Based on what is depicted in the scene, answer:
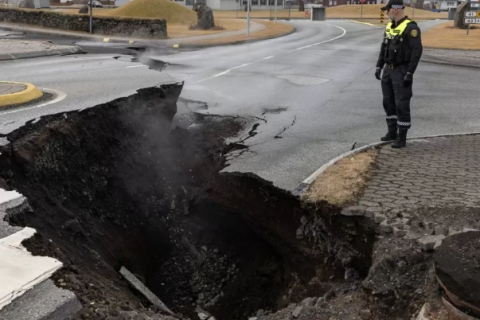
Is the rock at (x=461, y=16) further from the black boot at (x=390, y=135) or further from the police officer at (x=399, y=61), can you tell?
the police officer at (x=399, y=61)

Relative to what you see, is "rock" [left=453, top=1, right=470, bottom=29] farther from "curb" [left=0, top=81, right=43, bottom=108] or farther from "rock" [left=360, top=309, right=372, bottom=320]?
"rock" [left=360, top=309, right=372, bottom=320]

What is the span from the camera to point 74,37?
22.4 meters

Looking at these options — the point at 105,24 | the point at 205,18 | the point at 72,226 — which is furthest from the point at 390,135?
the point at 205,18

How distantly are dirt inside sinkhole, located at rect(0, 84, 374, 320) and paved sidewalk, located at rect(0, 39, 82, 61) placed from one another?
8.39 m

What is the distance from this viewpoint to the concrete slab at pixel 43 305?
110 inches

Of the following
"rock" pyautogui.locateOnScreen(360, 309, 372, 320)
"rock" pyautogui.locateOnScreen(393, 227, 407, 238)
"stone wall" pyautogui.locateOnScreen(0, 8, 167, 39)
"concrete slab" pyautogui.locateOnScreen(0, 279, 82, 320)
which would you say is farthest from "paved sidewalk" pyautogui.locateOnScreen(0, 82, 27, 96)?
"stone wall" pyautogui.locateOnScreen(0, 8, 167, 39)

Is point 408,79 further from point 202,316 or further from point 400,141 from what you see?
point 202,316

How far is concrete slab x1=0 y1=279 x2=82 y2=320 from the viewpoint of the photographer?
280 centimetres

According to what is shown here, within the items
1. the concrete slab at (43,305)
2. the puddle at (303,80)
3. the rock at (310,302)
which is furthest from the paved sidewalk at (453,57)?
the concrete slab at (43,305)

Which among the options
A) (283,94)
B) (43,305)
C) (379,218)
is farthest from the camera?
(283,94)

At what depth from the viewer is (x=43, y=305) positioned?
2.88m

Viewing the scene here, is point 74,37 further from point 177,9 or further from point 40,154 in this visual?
point 40,154

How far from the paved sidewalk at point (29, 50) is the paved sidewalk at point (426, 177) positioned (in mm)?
12318

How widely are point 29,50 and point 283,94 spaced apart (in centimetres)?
958
